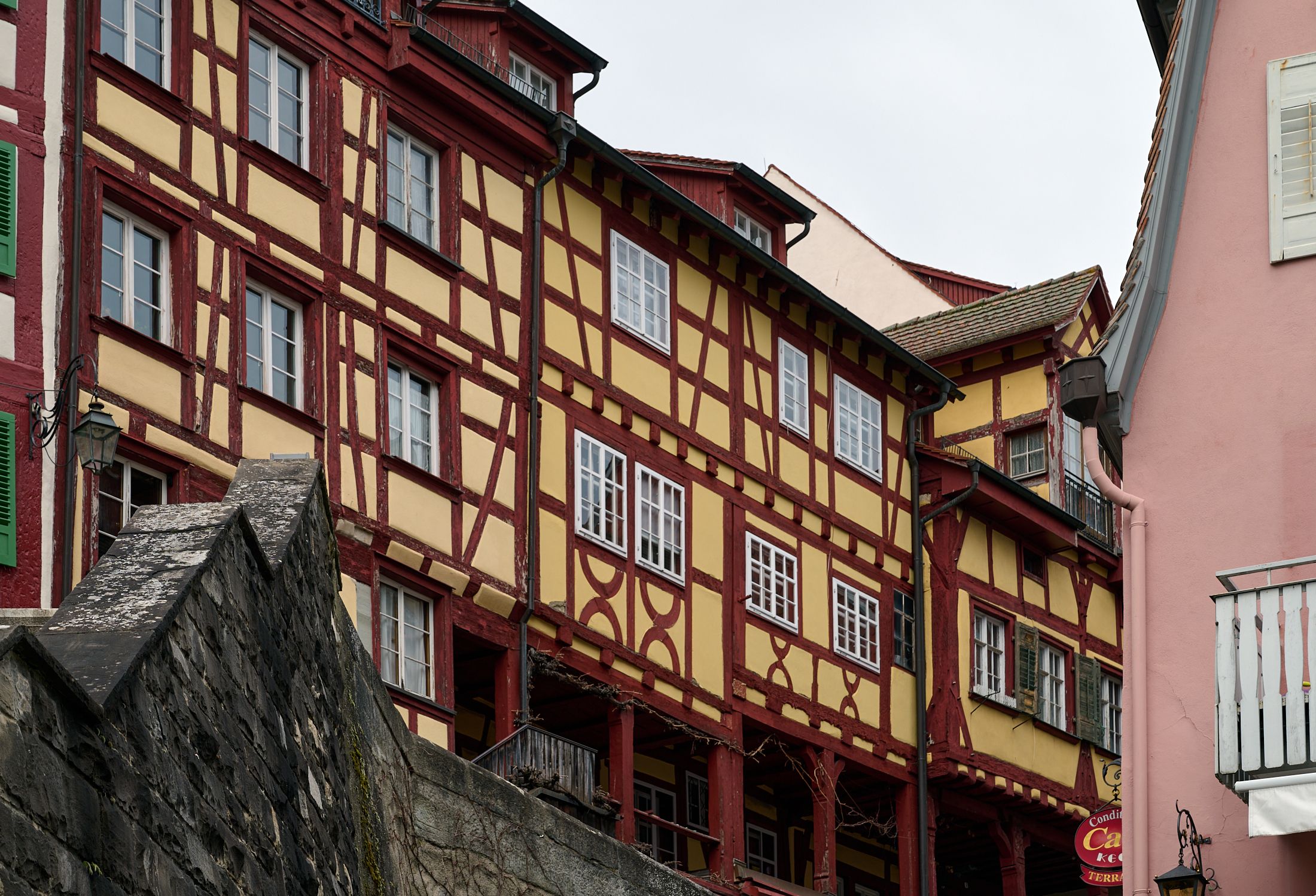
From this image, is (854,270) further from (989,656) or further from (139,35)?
(139,35)

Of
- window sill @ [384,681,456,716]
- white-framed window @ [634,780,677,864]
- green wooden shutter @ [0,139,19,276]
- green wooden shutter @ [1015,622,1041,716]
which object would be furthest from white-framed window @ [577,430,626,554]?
green wooden shutter @ [1015,622,1041,716]

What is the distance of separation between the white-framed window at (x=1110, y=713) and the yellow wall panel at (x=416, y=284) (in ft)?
49.1

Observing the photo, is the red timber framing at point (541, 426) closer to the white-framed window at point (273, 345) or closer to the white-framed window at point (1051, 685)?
the white-framed window at point (273, 345)

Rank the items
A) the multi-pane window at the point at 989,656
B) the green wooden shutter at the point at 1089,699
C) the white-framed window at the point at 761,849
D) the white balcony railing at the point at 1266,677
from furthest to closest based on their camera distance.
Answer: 1. the green wooden shutter at the point at 1089,699
2. the multi-pane window at the point at 989,656
3. the white-framed window at the point at 761,849
4. the white balcony railing at the point at 1266,677

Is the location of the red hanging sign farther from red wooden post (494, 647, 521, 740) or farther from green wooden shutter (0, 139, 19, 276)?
green wooden shutter (0, 139, 19, 276)

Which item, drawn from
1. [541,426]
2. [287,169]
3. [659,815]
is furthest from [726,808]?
[287,169]

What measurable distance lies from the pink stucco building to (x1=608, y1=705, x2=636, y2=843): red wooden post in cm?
1038

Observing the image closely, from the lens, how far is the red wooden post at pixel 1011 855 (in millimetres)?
Result: 31375

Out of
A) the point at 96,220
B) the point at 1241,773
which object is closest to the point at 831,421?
the point at 96,220

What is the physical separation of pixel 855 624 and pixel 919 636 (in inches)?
62.6

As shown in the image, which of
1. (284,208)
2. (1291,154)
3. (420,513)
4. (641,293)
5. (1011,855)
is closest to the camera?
(1291,154)

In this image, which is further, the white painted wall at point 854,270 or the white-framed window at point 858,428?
the white painted wall at point 854,270

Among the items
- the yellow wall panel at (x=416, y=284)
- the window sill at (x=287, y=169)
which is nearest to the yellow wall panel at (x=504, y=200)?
the yellow wall panel at (x=416, y=284)

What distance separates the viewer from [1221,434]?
577 inches
